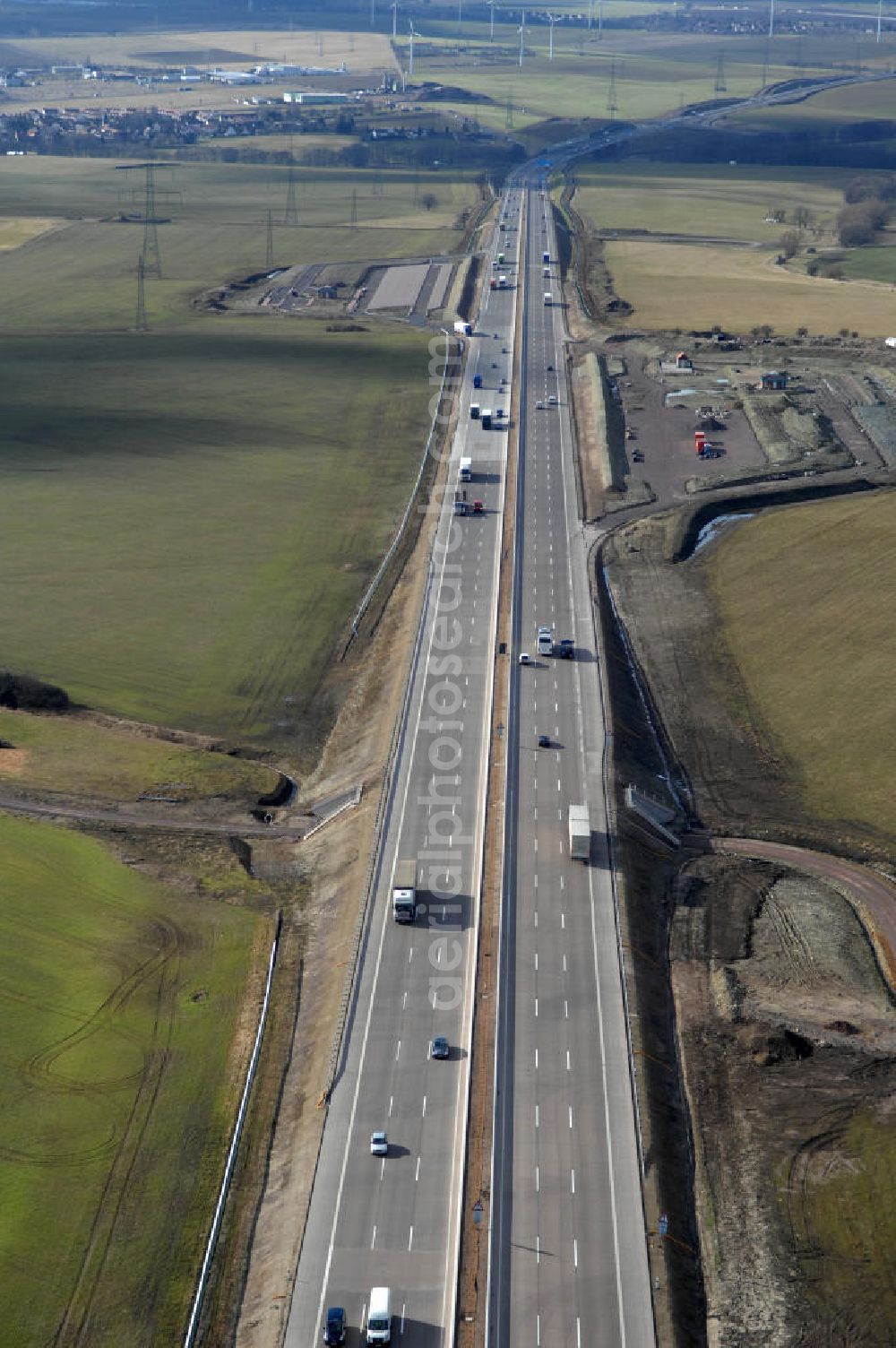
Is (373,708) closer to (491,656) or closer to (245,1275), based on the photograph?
(491,656)

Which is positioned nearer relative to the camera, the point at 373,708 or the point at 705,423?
the point at 373,708

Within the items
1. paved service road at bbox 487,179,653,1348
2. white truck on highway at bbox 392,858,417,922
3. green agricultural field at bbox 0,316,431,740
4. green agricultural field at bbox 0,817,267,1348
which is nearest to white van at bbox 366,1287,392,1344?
paved service road at bbox 487,179,653,1348

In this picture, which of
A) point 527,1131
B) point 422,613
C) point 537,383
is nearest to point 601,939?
point 527,1131

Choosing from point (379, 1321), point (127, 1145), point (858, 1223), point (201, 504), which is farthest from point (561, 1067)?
point (201, 504)

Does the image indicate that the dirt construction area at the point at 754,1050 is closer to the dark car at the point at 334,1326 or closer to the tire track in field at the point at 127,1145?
the dark car at the point at 334,1326

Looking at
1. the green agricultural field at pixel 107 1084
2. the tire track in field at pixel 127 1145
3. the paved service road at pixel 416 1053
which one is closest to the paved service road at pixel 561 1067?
the paved service road at pixel 416 1053

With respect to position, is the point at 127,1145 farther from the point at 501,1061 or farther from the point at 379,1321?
the point at 501,1061

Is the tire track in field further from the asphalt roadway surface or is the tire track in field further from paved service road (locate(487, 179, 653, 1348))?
paved service road (locate(487, 179, 653, 1348))
